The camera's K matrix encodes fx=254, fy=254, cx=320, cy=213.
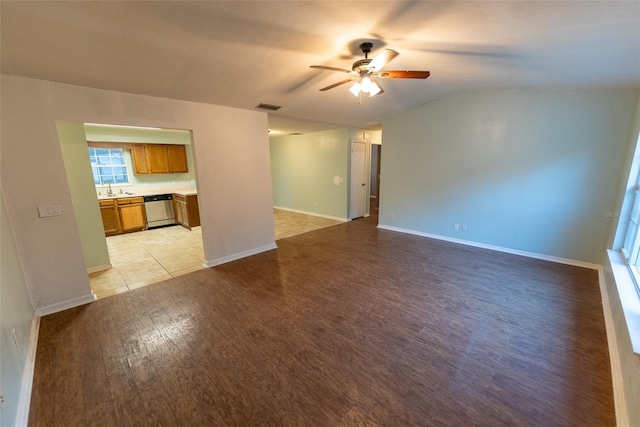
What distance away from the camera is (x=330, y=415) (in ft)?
5.15

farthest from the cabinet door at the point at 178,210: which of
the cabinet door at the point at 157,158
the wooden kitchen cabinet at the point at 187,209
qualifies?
the cabinet door at the point at 157,158

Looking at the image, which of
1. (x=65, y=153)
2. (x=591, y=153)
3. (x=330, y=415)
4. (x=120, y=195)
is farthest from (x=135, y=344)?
(x=591, y=153)

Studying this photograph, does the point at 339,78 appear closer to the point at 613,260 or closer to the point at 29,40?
the point at 29,40

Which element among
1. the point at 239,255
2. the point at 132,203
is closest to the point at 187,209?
the point at 132,203

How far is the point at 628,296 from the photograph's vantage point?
6.54 ft

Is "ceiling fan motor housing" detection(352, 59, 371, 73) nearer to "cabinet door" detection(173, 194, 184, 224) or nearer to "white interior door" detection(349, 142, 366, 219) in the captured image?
A: "white interior door" detection(349, 142, 366, 219)

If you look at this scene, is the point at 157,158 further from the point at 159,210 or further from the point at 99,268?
the point at 99,268

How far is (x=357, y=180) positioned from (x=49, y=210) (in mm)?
5667

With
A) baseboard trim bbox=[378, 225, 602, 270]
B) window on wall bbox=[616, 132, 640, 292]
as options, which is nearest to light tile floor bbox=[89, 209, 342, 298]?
baseboard trim bbox=[378, 225, 602, 270]

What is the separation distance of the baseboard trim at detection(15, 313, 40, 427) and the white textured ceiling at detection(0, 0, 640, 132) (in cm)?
230

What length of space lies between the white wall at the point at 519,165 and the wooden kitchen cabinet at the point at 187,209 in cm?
466

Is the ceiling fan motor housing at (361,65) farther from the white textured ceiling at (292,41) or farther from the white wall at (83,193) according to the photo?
the white wall at (83,193)

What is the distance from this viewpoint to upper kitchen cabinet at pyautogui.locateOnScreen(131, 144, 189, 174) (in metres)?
5.83

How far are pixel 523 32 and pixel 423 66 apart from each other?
1055mm
